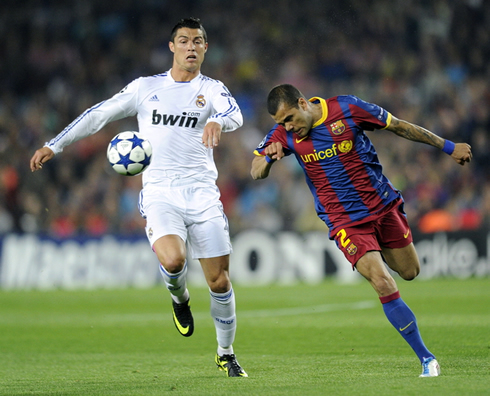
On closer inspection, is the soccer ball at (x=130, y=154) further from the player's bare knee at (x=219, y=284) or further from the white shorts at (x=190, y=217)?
the player's bare knee at (x=219, y=284)

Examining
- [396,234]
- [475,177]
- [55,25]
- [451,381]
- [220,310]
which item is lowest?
[451,381]

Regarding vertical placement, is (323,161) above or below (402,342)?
above

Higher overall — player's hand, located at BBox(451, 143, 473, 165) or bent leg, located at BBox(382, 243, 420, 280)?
player's hand, located at BBox(451, 143, 473, 165)

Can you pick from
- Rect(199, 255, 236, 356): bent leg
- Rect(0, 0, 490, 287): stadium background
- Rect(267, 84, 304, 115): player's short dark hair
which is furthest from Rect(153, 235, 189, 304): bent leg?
Rect(0, 0, 490, 287): stadium background

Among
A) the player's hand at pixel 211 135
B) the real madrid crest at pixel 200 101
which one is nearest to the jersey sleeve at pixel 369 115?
the player's hand at pixel 211 135

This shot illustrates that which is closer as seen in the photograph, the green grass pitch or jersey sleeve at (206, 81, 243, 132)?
the green grass pitch

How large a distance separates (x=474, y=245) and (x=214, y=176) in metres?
10.5

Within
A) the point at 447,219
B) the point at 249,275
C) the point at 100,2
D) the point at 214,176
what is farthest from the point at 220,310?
the point at 100,2

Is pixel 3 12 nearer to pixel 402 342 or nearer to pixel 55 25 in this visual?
pixel 55 25

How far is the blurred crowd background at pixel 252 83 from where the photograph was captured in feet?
59.0

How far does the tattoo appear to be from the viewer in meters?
6.16

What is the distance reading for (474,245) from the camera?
16406 mm

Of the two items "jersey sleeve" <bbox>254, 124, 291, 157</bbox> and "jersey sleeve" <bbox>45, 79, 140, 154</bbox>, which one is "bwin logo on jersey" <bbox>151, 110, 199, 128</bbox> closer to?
"jersey sleeve" <bbox>45, 79, 140, 154</bbox>

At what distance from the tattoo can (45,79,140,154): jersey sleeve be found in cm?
219
